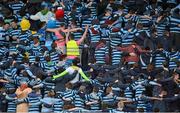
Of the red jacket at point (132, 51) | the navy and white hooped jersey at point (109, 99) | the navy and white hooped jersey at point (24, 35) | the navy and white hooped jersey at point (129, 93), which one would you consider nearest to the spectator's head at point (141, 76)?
the navy and white hooped jersey at point (129, 93)

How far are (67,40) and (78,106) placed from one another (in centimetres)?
378

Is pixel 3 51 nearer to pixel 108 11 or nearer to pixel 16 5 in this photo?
pixel 16 5

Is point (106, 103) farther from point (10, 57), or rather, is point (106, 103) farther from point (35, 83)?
point (10, 57)

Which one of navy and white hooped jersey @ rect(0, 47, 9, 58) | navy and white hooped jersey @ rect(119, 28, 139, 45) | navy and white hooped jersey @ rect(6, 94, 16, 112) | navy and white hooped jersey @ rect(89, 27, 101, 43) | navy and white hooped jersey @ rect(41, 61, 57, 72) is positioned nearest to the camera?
navy and white hooped jersey @ rect(6, 94, 16, 112)

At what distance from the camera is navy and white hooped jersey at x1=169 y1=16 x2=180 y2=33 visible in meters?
30.1

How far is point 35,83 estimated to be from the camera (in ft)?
93.4

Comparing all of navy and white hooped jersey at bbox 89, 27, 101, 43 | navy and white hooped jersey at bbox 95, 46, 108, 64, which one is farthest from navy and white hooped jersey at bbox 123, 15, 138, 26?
navy and white hooped jersey at bbox 95, 46, 108, 64

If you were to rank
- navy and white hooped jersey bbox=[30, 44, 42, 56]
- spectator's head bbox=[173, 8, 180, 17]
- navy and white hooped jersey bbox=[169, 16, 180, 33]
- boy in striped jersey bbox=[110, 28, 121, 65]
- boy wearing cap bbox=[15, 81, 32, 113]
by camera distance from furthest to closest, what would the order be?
spectator's head bbox=[173, 8, 180, 17], navy and white hooped jersey bbox=[169, 16, 180, 33], navy and white hooped jersey bbox=[30, 44, 42, 56], boy in striped jersey bbox=[110, 28, 121, 65], boy wearing cap bbox=[15, 81, 32, 113]

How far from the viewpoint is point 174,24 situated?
30.3 m

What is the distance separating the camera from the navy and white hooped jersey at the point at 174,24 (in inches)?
1185

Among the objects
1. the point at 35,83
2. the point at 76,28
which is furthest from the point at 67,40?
the point at 35,83

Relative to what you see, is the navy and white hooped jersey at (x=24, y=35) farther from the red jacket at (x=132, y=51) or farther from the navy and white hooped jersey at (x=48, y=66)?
the red jacket at (x=132, y=51)

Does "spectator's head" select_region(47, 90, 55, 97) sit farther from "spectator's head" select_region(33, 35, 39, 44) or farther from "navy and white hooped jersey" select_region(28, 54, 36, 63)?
"spectator's head" select_region(33, 35, 39, 44)

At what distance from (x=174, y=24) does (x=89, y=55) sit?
326 centimetres
